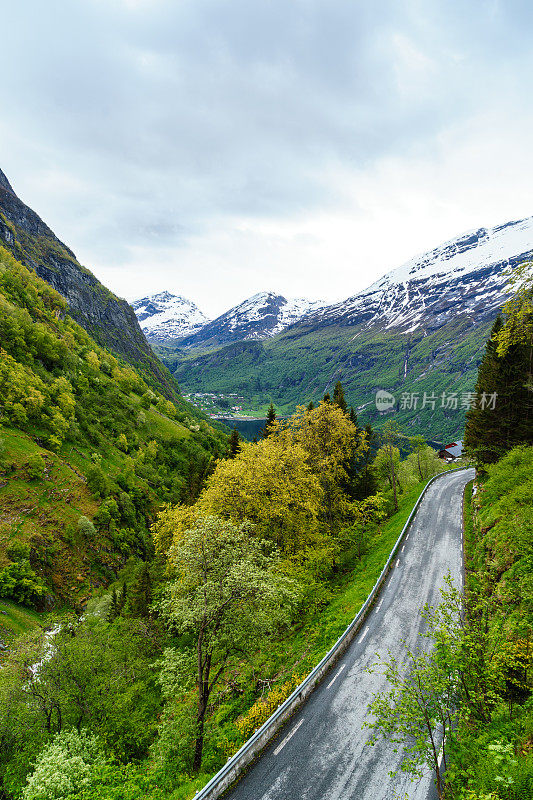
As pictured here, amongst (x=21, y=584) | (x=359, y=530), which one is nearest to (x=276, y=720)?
(x=359, y=530)

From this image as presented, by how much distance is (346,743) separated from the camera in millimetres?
11703

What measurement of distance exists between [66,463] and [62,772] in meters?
51.4

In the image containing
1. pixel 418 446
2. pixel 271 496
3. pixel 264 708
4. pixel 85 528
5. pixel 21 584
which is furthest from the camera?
pixel 418 446

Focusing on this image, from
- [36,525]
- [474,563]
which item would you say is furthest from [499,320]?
[36,525]

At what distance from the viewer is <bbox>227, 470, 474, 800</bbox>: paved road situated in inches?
395

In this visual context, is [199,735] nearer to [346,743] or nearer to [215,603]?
[215,603]

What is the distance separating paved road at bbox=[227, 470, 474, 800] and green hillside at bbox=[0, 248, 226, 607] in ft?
91.9

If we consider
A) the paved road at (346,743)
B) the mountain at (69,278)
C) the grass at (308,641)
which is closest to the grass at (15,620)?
the grass at (308,641)

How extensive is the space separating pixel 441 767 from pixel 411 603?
36.6 ft

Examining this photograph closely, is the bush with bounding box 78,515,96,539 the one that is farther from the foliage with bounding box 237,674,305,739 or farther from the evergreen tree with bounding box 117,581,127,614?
the foliage with bounding box 237,674,305,739

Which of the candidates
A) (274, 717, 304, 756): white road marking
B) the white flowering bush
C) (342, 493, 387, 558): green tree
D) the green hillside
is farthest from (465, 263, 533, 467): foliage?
the green hillside

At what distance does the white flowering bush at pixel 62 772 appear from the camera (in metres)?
9.91

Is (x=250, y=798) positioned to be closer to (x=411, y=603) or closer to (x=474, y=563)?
(x=411, y=603)

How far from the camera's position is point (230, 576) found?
43.8 ft
